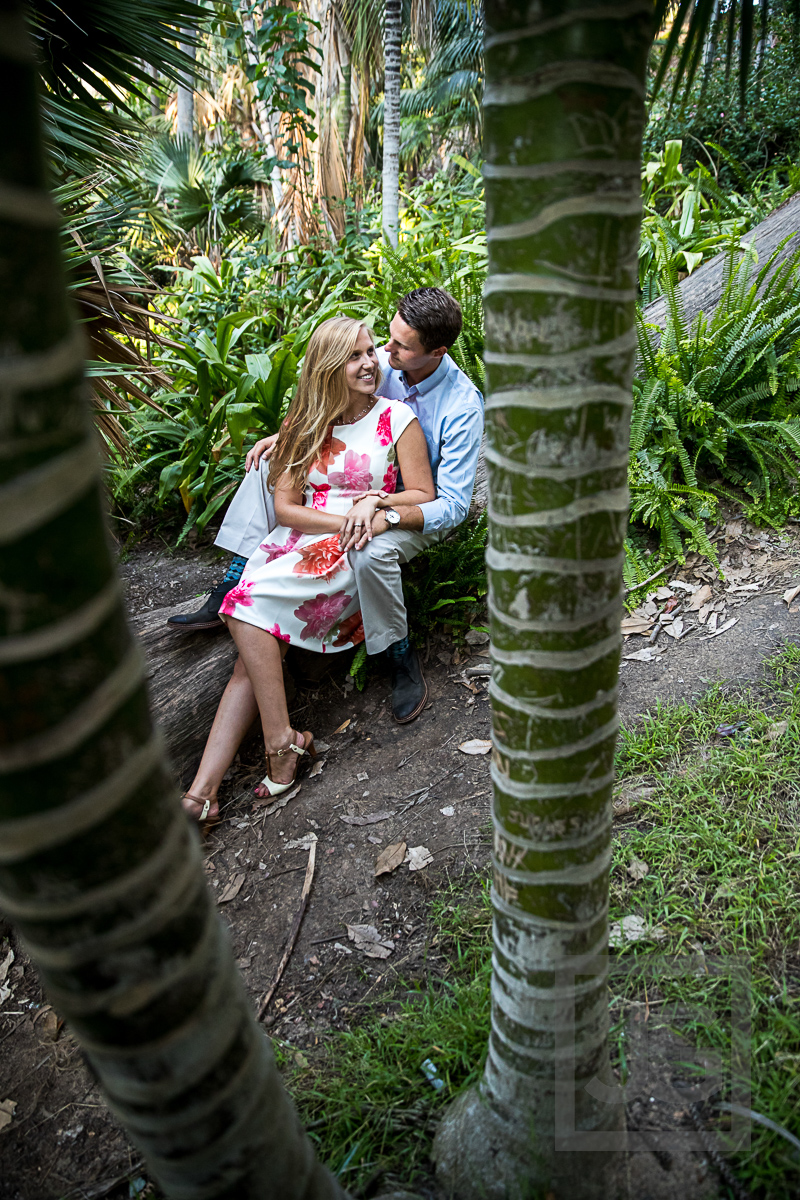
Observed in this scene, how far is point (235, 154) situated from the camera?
1004 cm

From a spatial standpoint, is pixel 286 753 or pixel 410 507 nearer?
pixel 286 753

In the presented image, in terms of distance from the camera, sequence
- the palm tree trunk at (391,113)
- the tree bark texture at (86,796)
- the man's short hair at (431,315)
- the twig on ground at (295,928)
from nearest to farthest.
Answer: the tree bark texture at (86,796) → the twig on ground at (295,928) → the man's short hair at (431,315) → the palm tree trunk at (391,113)

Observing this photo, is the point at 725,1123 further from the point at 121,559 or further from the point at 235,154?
the point at 235,154

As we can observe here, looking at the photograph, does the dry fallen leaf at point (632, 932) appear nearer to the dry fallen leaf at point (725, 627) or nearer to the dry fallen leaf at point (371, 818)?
the dry fallen leaf at point (371, 818)

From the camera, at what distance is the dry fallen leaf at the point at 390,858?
8.04 feet

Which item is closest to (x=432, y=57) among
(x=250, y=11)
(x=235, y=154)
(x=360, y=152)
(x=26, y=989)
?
(x=360, y=152)

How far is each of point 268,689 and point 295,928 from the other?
0.95m

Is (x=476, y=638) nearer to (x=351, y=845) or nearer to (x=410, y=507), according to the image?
(x=410, y=507)

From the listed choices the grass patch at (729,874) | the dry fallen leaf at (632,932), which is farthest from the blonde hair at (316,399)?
the dry fallen leaf at (632,932)

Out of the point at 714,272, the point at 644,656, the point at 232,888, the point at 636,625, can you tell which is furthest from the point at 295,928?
the point at 714,272

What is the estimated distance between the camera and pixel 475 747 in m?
2.91

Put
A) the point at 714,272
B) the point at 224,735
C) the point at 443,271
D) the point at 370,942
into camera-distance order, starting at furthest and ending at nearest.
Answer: the point at 443,271, the point at 714,272, the point at 224,735, the point at 370,942

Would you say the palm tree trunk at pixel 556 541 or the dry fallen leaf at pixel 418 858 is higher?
the palm tree trunk at pixel 556 541

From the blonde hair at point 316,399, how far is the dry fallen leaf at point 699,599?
5.86ft
